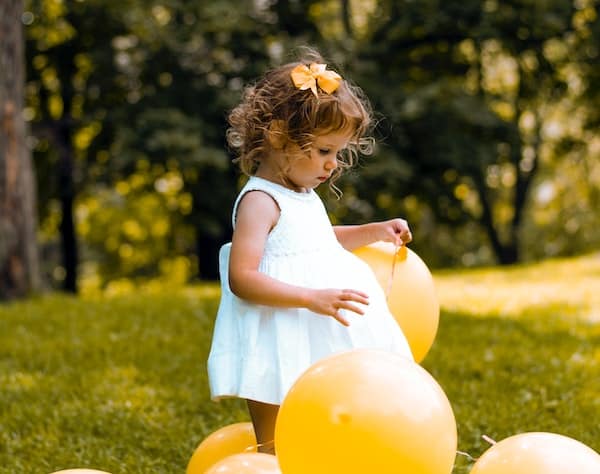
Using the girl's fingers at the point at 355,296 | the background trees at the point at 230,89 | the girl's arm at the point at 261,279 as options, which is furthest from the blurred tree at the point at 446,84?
the girl's fingers at the point at 355,296

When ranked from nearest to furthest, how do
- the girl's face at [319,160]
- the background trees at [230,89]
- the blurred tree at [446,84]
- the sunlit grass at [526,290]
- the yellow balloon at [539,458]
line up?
the yellow balloon at [539,458] → the girl's face at [319,160] → the sunlit grass at [526,290] → the background trees at [230,89] → the blurred tree at [446,84]

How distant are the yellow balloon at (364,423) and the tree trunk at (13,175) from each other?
5.57 metres

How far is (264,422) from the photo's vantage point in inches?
103

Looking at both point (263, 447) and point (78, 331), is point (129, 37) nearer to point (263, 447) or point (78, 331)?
point (78, 331)

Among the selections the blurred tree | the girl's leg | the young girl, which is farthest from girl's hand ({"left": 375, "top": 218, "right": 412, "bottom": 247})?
the blurred tree

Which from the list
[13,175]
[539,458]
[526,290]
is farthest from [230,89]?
[539,458]

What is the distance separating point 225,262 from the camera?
8.98ft

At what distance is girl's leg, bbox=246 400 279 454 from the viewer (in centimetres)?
260

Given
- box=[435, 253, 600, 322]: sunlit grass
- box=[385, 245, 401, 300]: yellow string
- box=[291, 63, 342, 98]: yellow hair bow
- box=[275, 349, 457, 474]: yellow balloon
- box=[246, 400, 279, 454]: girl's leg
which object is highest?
box=[291, 63, 342, 98]: yellow hair bow

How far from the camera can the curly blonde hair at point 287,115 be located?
2.59 metres

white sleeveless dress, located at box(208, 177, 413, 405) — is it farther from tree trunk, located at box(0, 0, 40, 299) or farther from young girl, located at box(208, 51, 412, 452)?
tree trunk, located at box(0, 0, 40, 299)

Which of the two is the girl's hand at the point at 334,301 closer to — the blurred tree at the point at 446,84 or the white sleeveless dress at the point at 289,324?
the white sleeveless dress at the point at 289,324

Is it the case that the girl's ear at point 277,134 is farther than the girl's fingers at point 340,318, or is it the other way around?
the girl's ear at point 277,134

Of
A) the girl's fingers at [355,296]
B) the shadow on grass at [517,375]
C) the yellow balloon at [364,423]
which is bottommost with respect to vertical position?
the shadow on grass at [517,375]
